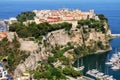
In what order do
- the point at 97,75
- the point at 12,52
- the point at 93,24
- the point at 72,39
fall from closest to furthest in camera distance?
1. the point at 12,52
2. the point at 97,75
3. the point at 72,39
4. the point at 93,24

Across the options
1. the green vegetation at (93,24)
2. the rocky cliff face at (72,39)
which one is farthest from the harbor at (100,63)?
the green vegetation at (93,24)

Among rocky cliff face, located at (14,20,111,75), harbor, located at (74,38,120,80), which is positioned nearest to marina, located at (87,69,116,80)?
harbor, located at (74,38,120,80)

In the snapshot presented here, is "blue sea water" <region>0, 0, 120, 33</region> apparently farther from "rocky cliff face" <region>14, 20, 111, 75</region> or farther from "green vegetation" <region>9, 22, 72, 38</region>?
"green vegetation" <region>9, 22, 72, 38</region>

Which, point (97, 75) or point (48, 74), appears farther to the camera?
point (97, 75)

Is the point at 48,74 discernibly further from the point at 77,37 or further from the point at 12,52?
the point at 77,37

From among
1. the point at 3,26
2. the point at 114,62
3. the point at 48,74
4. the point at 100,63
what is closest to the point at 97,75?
the point at 114,62

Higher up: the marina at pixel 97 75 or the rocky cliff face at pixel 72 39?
the rocky cliff face at pixel 72 39

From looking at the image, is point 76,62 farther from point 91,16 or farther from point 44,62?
point 91,16

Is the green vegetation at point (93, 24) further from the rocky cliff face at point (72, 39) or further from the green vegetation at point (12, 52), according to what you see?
the green vegetation at point (12, 52)

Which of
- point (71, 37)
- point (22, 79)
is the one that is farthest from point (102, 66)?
point (22, 79)
